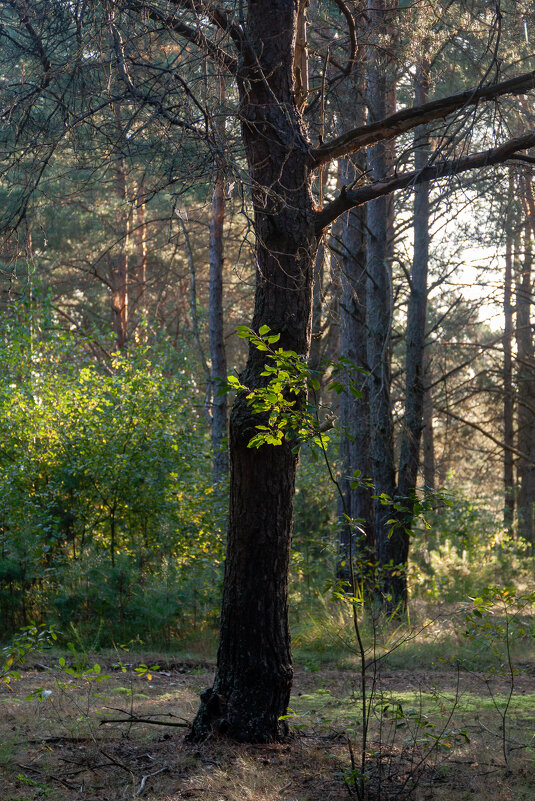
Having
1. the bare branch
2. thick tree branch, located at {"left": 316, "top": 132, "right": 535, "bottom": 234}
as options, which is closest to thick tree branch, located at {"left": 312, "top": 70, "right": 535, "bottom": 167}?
thick tree branch, located at {"left": 316, "top": 132, "right": 535, "bottom": 234}

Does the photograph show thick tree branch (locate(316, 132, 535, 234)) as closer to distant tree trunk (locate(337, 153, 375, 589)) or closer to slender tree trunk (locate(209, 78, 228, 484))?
distant tree trunk (locate(337, 153, 375, 589))

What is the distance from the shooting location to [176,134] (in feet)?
15.8

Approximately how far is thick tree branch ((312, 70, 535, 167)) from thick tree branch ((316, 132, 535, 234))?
271mm

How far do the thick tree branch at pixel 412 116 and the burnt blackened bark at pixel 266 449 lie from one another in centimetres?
19

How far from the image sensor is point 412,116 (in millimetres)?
4449

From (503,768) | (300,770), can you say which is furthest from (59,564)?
(503,768)

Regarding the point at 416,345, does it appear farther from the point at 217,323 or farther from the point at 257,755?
the point at 257,755

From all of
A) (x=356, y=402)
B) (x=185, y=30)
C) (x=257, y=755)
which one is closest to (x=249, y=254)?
(x=185, y=30)

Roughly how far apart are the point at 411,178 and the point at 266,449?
1.83m

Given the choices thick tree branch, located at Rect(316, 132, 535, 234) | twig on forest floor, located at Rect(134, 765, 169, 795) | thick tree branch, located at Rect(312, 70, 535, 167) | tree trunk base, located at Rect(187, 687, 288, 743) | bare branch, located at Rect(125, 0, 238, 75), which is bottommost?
twig on forest floor, located at Rect(134, 765, 169, 795)

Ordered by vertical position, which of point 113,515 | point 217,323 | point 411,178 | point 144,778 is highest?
point 217,323

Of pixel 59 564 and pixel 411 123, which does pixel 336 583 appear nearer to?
pixel 411 123

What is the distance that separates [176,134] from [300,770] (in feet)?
12.6

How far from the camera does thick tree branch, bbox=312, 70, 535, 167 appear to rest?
14.1 ft
